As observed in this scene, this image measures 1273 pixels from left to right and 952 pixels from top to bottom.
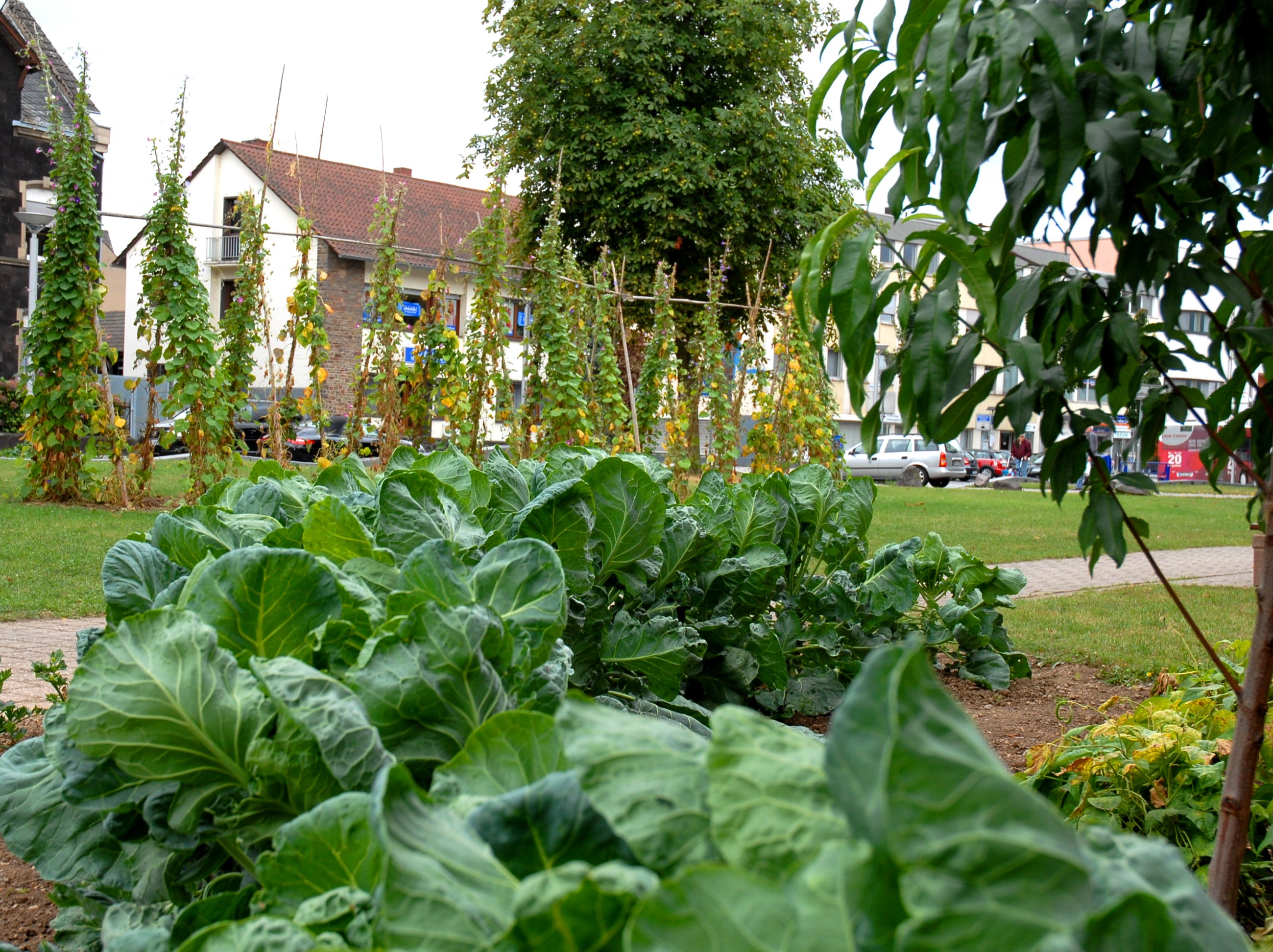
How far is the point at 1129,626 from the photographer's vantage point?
6945 mm

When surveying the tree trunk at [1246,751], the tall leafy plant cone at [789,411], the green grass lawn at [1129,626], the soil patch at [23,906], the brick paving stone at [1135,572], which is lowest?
the brick paving stone at [1135,572]

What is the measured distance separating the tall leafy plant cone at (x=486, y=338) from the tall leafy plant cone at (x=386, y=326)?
0.61 meters

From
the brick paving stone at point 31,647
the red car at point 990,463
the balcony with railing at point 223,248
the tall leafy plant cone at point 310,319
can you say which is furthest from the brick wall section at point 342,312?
the brick paving stone at point 31,647

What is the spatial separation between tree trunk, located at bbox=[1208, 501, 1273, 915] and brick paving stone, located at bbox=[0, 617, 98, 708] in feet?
13.9

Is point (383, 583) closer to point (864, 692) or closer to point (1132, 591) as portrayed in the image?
point (864, 692)

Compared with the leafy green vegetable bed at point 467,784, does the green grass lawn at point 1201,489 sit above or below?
below

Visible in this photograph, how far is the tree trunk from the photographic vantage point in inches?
69.7

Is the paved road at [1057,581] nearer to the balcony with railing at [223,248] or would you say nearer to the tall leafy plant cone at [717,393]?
the tall leafy plant cone at [717,393]

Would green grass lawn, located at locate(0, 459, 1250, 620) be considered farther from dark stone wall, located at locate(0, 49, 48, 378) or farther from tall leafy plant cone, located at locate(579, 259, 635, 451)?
dark stone wall, located at locate(0, 49, 48, 378)

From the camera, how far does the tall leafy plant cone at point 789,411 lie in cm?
1270

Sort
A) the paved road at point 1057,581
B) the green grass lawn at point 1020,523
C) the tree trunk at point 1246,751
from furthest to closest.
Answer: the green grass lawn at point 1020,523 → the paved road at point 1057,581 → the tree trunk at point 1246,751

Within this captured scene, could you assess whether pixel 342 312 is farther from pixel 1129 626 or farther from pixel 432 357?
pixel 1129 626

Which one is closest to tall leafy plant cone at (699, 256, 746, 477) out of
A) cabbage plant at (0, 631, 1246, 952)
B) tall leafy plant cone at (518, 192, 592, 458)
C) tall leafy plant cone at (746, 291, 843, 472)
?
tall leafy plant cone at (746, 291, 843, 472)

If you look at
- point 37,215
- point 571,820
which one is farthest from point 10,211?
point 571,820
